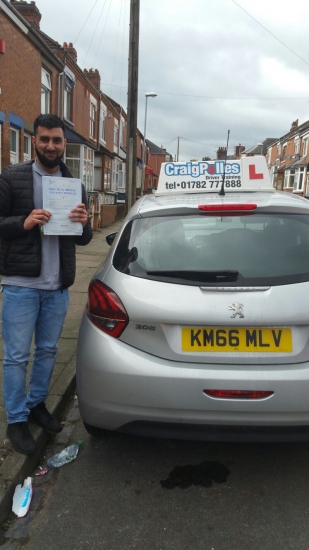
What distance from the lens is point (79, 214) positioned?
2711 millimetres

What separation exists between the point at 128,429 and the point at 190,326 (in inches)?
27.2

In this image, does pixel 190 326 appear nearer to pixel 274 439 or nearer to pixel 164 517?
pixel 274 439

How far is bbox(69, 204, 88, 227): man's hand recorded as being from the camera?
2.69 metres

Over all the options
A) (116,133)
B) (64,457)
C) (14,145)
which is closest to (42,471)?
(64,457)

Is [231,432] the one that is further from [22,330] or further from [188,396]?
[22,330]

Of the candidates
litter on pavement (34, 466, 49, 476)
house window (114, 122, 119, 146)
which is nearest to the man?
litter on pavement (34, 466, 49, 476)

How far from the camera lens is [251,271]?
2396 millimetres

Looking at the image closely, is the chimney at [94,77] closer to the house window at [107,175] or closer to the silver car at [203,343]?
the house window at [107,175]

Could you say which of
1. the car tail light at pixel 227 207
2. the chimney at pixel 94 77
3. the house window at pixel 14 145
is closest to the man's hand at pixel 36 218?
the car tail light at pixel 227 207

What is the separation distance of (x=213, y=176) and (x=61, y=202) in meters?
1.65

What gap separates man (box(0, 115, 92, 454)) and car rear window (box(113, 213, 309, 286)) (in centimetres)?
44

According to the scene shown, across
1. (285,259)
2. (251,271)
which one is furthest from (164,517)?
(285,259)

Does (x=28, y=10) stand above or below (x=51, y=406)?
above

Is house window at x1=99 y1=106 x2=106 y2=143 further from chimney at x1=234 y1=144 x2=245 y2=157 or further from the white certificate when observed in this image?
chimney at x1=234 y1=144 x2=245 y2=157
